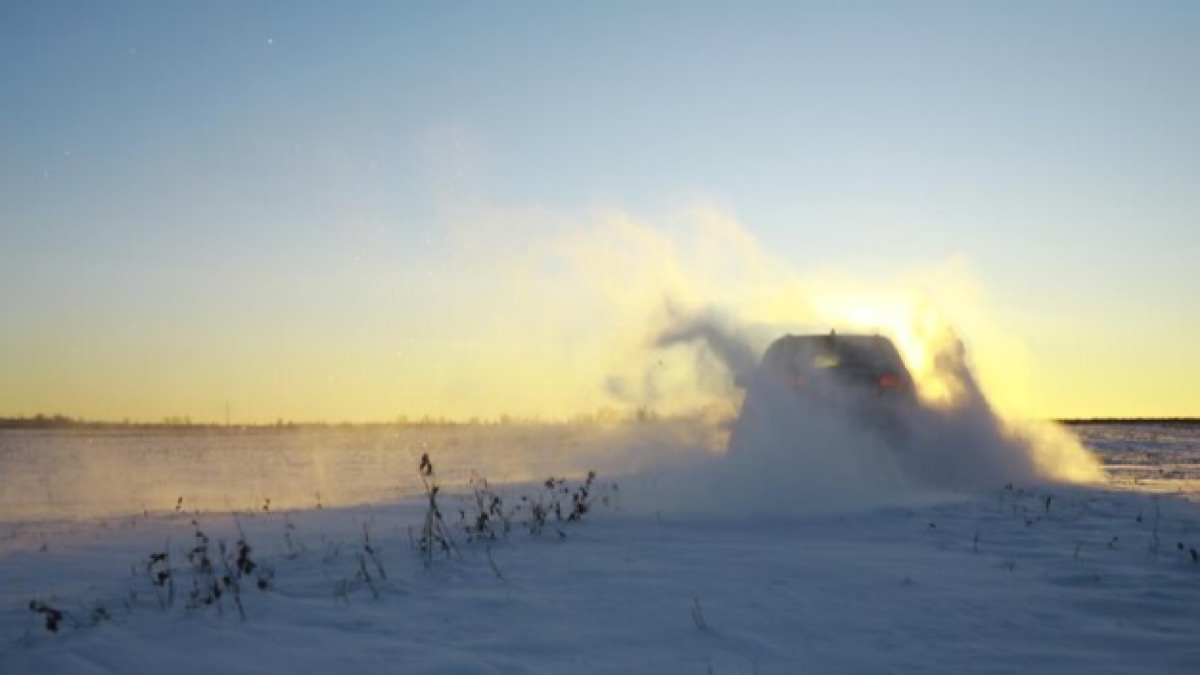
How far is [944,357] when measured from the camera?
15.5 metres

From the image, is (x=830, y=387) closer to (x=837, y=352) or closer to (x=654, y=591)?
A: (x=837, y=352)

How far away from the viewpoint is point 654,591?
5523mm

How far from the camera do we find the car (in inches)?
505

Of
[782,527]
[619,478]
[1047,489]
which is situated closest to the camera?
[782,527]

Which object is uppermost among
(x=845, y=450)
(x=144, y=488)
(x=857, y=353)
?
(x=857, y=353)

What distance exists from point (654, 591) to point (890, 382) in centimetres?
840

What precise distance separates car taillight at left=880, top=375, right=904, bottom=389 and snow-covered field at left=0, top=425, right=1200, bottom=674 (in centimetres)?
209

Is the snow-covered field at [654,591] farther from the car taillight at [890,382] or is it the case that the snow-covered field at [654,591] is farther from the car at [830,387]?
the car taillight at [890,382]

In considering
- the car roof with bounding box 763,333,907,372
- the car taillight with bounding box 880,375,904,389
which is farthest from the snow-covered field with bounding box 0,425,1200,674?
the car roof with bounding box 763,333,907,372

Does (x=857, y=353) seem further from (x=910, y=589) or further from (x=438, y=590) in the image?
(x=438, y=590)

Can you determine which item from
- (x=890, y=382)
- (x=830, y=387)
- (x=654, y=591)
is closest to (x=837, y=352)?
(x=830, y=387)

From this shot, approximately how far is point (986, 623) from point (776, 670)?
4.66 ft

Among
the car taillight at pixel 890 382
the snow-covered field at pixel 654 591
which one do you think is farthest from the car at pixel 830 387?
the snow-covered field at pixel 654 591

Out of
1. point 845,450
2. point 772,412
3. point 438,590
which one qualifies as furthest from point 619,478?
point 438,590
